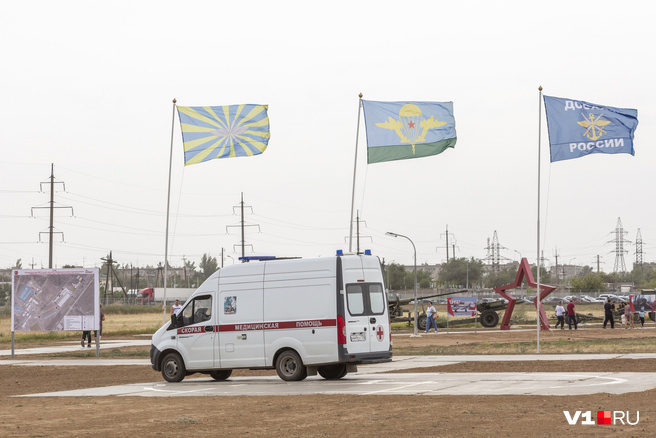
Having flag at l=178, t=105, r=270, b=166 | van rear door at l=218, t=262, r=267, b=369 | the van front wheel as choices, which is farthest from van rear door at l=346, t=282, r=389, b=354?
flag at l=178, t=105, r=270, b=166

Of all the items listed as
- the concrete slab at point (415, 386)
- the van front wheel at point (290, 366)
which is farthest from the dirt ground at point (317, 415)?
the van front wheel at point (290, 366)

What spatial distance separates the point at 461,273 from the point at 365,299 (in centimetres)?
16771

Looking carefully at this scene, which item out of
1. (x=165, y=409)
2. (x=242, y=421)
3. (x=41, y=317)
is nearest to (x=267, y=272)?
(x=165, y=409)

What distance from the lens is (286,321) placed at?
20.0m

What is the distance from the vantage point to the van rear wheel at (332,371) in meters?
20.8

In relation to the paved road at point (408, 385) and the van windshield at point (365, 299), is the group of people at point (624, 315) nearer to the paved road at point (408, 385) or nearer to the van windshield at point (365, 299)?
the paved road at point (408, 385)

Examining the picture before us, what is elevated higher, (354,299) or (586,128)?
(586,128)

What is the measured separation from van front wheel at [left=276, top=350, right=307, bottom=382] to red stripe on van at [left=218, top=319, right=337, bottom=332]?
616 millimetres

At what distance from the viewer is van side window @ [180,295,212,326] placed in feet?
69.6

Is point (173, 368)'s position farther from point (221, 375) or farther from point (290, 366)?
point (290, 366)

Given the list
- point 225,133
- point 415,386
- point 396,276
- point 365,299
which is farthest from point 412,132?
point 396,276

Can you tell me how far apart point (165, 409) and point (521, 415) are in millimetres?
5769

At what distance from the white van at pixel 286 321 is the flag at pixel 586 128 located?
1166cm

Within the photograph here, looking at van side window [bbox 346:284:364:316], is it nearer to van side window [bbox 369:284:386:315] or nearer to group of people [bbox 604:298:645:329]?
van side window [bbox 369:284:386:315]
